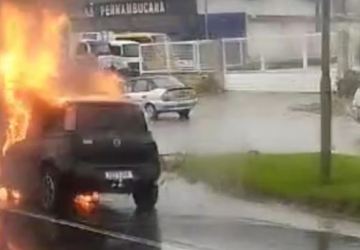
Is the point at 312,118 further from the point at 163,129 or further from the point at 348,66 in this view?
the point at 348,66

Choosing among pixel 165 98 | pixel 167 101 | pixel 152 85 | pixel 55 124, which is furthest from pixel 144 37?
pixel 55 124

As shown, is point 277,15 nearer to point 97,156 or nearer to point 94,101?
point 94,101

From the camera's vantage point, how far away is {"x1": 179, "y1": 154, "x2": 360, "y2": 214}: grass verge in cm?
1503

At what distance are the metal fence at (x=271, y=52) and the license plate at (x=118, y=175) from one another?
24507mm

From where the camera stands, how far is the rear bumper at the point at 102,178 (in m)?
15.4

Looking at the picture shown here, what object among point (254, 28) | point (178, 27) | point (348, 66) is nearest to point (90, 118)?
point (348, 66)

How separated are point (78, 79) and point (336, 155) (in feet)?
20.8

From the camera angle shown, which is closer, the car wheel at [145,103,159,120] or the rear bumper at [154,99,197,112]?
the rear bumper at [154,99,197,112]

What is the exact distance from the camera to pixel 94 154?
15.4 m

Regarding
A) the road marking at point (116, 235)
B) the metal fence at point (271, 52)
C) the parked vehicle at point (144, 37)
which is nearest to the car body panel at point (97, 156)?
the road marking at point (116, 235)

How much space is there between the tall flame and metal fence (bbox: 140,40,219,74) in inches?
817

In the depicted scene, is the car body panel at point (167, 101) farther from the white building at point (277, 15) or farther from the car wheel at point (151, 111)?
the white building at point (277, 15)

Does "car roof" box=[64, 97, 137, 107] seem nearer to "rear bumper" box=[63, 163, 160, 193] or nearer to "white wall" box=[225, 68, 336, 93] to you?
"rear bumper" box=[63, 163, 160, 193]

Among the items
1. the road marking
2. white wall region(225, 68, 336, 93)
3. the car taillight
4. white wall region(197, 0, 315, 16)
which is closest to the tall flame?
the road marking
